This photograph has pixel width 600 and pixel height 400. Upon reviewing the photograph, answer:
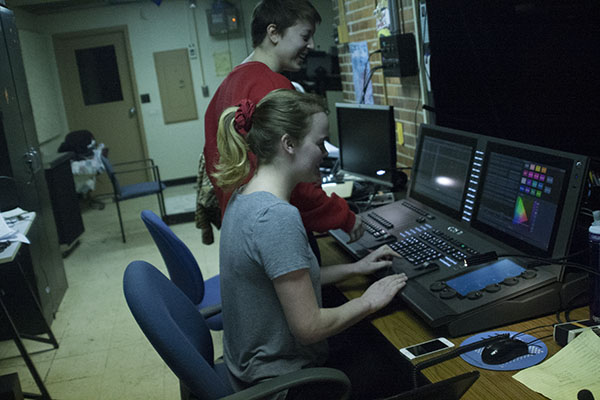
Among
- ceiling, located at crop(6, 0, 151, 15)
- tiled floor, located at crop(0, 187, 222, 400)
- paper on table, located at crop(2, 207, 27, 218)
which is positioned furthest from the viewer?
ceiling, located at crop(6, 0, 151, 15)

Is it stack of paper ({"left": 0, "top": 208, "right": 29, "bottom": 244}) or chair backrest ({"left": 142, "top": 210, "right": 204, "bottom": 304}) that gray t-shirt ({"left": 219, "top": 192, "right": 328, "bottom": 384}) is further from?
stack of paper ({"left": 0, "top": 208, "right": 29, "bottom": 244})

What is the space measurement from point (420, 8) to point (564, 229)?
1.26 m

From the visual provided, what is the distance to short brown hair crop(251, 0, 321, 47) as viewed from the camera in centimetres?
186

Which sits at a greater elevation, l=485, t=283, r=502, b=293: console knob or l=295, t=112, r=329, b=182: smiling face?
l=295, t=112, r=329, b=182: smiling face

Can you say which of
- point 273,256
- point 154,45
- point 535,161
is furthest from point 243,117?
point 154,45

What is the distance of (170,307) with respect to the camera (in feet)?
4.29

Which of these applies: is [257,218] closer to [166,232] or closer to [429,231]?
[429,231]

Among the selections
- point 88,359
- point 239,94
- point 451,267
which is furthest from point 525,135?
point 88,359

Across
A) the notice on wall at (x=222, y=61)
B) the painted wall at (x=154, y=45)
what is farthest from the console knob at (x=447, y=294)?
the notice on wall at (x=222, y=61)

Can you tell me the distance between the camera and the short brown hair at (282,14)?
6.09 feet

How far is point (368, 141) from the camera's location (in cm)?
241

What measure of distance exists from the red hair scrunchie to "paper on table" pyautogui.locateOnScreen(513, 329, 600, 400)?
2.60 feet

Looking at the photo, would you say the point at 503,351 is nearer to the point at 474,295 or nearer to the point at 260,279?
the point at 474,295

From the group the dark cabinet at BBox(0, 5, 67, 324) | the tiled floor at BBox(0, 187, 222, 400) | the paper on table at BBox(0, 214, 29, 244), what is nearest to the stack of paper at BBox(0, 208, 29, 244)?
the paper on table at BBox(0, 214, 29, 244)
